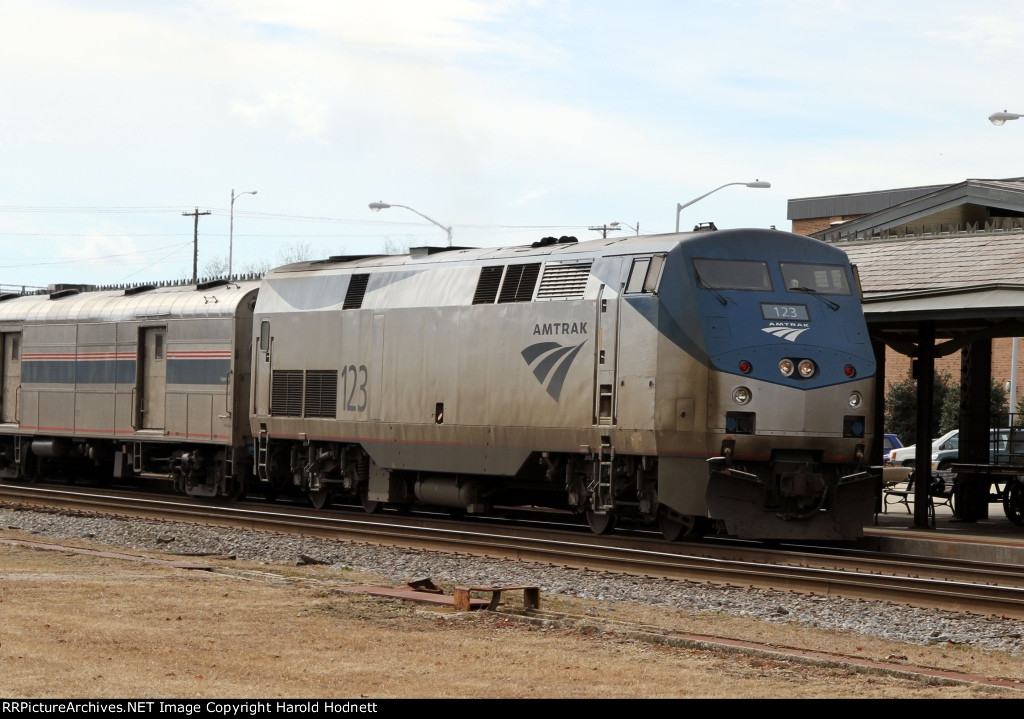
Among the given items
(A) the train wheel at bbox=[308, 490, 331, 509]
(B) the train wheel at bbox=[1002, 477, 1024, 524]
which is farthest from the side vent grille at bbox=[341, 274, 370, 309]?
(B) the train wheel at bbox=[1002, 477, 1024, 524]

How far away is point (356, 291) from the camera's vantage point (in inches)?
867

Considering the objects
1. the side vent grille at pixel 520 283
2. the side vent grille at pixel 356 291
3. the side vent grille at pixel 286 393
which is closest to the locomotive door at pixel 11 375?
the side vent grille at pixel 286 393

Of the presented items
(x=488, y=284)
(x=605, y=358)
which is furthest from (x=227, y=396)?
(x=605, y=358)

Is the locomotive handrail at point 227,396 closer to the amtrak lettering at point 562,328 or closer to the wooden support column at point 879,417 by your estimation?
the amtrak lettering at point 562,328

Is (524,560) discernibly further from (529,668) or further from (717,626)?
(529,668)

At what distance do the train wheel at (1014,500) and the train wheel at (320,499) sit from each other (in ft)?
37.4

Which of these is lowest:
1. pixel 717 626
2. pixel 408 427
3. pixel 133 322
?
pixel 717 626

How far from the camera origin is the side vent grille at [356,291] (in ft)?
71.9

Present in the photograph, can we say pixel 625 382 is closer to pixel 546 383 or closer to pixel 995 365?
pixel 546 383

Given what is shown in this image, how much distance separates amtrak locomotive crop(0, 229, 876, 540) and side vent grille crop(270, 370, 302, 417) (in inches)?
1.4

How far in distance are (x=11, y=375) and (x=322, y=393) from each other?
10.6m

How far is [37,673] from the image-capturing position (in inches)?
333

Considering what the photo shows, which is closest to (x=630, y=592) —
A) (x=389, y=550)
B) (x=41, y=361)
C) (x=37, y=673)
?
(x=389, y=550)

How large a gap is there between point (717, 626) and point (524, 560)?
4.76 metres
